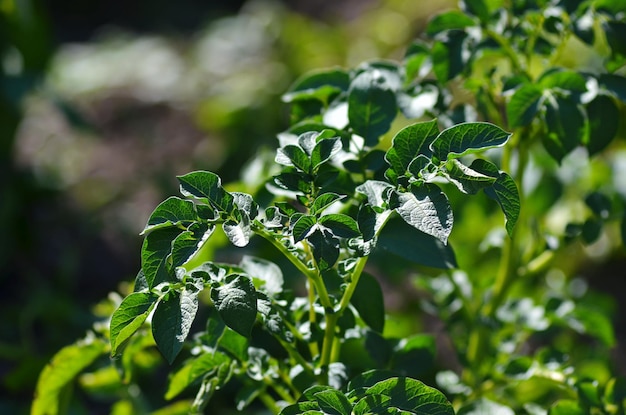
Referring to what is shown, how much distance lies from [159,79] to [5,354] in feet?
6.83

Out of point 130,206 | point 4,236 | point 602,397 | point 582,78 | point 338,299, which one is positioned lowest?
point 130,206

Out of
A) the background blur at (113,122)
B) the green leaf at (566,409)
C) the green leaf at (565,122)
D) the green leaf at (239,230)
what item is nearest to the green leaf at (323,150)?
the green leaf at (239,230)

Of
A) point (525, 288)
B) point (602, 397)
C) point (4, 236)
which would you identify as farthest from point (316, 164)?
point (4, 236)

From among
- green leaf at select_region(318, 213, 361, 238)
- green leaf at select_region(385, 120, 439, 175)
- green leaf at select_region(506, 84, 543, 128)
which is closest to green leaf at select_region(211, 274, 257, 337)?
green leaf at select_region(318, 213, 361, 238)

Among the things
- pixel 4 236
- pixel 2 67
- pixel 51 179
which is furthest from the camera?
pixel 51 179

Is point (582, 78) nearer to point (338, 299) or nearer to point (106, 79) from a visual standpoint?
point (338, 299)

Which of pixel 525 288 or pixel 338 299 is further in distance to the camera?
pixel 525 288

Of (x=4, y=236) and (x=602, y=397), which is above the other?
(x=602, y=397)

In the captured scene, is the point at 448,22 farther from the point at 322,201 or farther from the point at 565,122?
the point at 322,201

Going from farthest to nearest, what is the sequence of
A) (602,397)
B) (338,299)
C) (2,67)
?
(2,67)
(602,397)
(338,299)

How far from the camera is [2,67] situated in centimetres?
242

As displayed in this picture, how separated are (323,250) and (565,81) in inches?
18.6

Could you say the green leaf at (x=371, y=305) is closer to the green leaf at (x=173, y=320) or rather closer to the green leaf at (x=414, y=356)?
the green leaf at (x=414, y=356)

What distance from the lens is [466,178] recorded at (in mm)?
819
